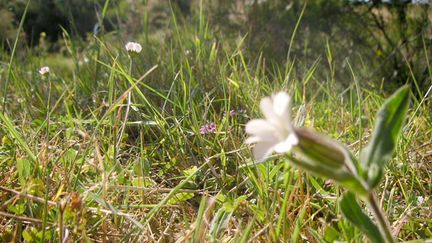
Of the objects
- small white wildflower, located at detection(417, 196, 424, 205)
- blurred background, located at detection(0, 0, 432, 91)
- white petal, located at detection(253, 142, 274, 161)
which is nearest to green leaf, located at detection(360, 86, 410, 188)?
white petal, located at detection(253, 142, 274, 161)

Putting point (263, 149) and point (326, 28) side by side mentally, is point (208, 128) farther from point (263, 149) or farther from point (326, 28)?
point (326, 28)

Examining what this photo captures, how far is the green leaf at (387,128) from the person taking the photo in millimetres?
554

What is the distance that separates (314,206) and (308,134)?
436 millimetres

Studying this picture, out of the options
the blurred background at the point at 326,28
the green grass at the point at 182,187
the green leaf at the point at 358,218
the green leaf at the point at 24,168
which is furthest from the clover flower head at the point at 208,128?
the blurred background at the point at 326,28

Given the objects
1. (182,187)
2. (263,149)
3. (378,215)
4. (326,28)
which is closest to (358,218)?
(378,215)

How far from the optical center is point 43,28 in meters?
5.77

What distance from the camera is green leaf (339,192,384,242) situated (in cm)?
59

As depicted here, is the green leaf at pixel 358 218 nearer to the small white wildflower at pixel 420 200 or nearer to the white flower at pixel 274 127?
the white flower at pixel 274 127

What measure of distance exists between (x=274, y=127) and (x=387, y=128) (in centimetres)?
15

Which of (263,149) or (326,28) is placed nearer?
(263,149)

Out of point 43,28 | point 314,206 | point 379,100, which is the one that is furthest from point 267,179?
point 43,28

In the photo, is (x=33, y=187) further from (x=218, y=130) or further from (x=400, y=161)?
(x=400, y=161)

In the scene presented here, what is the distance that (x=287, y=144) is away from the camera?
48cm

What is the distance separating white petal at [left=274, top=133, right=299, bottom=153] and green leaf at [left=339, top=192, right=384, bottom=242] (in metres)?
0.15
